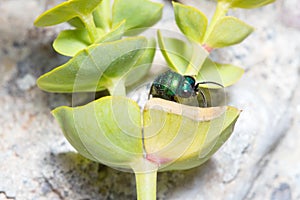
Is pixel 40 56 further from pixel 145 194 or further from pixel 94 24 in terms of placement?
pixel 145 194

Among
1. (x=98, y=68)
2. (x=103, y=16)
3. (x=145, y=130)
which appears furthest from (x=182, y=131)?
(x=103, y=16)

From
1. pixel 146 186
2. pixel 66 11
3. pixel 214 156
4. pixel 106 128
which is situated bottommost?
pixel 214 156

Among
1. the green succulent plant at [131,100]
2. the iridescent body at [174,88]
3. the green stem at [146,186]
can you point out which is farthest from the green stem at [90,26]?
the green stem at [146,186]

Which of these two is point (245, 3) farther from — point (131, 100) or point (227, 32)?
point (131, 100)

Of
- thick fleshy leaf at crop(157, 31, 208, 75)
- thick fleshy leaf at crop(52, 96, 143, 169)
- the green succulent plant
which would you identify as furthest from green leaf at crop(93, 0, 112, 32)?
thick fleshy leaf at crop(52, 96, 143, 169)

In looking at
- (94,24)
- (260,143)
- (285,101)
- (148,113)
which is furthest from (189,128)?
(285,101)

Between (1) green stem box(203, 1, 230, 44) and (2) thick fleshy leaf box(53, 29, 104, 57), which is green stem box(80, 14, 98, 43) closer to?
(2) thick fleshy leaf box(53, 29, 104, 57)

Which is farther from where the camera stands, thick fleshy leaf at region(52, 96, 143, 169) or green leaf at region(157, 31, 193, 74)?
green leaf at region(157, 31, 193, 74)
